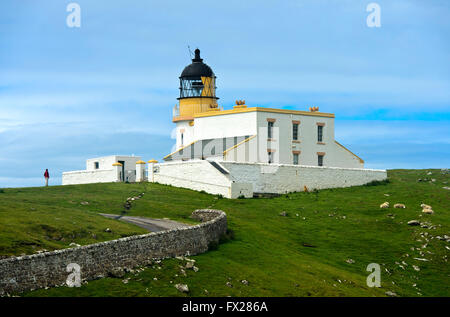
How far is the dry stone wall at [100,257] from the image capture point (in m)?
29.9

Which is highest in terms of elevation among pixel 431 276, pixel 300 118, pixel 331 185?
pixel 300 118

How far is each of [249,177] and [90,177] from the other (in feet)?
53.0

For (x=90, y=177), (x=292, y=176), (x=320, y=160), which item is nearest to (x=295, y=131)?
(x=320, y=160)

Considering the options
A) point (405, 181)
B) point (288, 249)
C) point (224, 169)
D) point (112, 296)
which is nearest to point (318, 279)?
point (288, 249)

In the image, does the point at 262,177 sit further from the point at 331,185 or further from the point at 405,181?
the point at 405,181

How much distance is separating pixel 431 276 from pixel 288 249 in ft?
28.5

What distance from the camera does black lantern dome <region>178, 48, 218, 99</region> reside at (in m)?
81.9

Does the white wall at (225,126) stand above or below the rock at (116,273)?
above

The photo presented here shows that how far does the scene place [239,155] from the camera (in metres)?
71.6

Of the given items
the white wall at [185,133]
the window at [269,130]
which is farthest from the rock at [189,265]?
the white wall at [185,133]

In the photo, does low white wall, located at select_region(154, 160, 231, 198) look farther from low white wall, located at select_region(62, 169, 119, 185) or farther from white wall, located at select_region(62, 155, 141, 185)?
white wall, located at select_region(62, 155, 141, 185)

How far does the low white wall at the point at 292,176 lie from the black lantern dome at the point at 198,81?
15439 mm

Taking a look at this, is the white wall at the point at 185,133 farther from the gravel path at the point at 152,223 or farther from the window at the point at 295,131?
the gravel path at the point at 152,223

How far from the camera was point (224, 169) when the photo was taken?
2611 inches
